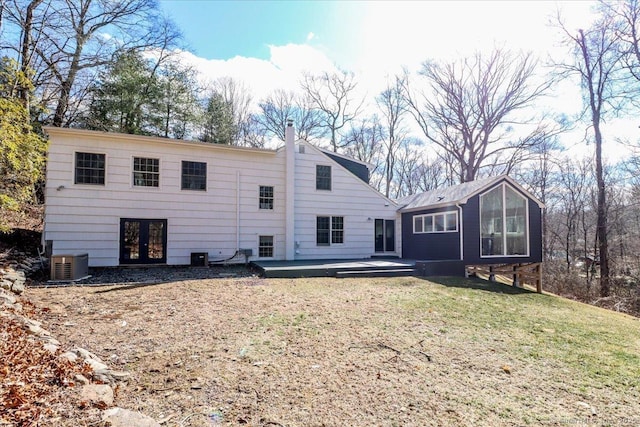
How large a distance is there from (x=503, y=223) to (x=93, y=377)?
13.2m

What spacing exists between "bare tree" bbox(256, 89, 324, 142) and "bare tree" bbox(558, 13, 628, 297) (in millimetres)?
15983

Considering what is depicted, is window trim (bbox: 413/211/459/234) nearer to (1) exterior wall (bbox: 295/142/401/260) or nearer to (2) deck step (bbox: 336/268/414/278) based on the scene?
(1) exterior wall (bbox: 295/142/401/260)

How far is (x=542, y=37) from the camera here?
16594 mm

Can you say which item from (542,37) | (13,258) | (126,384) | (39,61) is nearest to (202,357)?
(126,384)

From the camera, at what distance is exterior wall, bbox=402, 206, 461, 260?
11914mm

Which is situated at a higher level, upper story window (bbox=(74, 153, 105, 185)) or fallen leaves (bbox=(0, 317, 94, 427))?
upper story window (bbox=(74, 153, 105, 185))

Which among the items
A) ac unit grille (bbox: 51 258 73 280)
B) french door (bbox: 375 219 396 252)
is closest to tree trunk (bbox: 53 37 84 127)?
ac unit grille (bbox: 51 258 73 280)

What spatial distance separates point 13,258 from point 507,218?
16219 mm

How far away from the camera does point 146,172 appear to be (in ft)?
36.2

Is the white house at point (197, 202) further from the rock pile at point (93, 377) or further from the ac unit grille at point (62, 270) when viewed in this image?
the rock pile at point (93, 377)

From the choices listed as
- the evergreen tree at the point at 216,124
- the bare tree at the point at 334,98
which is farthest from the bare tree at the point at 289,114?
the evergreen tree at the point at 216,124

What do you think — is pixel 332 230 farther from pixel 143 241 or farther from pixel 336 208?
pixel 143 241

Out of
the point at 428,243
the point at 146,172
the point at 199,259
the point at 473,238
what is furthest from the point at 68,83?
the point at 473,238

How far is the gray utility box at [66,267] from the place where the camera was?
326 inches
